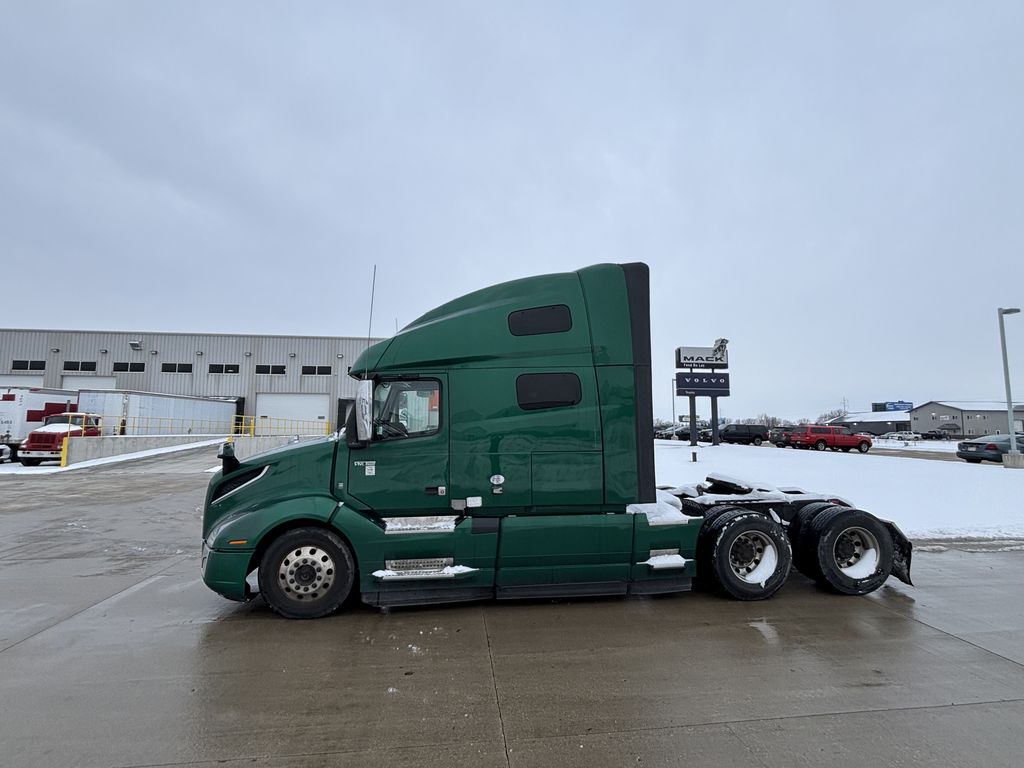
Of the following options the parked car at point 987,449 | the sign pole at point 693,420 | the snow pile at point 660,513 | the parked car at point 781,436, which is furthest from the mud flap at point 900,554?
the parked car at point 781,436

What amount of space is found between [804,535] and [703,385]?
27248 millimetres

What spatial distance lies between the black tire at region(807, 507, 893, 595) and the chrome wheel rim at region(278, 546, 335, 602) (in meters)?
4.93

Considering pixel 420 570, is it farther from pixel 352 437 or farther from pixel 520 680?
pixel 520 680

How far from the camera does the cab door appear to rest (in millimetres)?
4973

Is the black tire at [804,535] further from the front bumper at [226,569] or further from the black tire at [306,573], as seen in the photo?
the front bumper at [226,569]

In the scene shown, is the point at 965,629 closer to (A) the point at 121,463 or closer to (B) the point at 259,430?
(A) the point at 121,463

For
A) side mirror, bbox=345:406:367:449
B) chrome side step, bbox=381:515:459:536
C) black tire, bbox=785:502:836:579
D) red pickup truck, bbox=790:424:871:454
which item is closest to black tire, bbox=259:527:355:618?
chrome side step, bbox=381:515:459:536

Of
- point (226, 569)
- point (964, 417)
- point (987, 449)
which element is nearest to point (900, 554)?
point (226, 569)

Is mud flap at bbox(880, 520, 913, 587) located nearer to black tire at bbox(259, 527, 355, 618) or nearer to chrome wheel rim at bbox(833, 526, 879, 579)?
chrome wheel rim at bbox(833, 526, 879, 579)

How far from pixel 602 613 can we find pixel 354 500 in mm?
2550

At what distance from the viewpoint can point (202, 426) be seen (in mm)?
33031

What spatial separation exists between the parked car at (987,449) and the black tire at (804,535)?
2400cm

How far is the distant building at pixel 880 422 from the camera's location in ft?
323

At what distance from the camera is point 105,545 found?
26.4 feet
